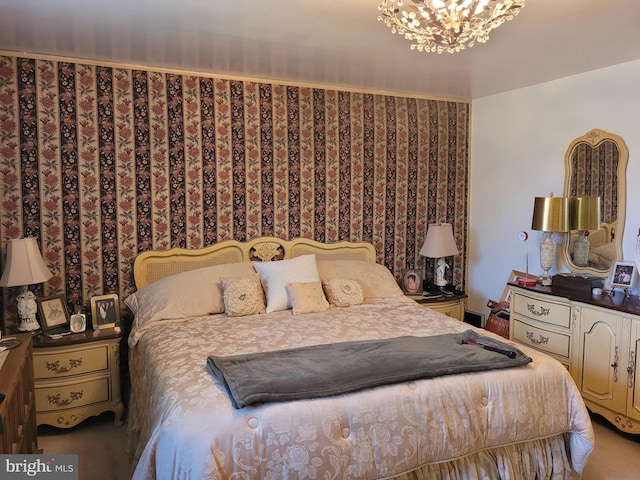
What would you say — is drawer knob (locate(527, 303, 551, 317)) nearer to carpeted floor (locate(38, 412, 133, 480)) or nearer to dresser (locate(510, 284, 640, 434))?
dresser (locate(510, 284, 640, 434))

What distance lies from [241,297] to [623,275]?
2.50 meters

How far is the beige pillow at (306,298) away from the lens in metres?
3.15

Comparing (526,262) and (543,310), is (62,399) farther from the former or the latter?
(526,262)

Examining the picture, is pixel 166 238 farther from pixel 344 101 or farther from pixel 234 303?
pixel 344 101

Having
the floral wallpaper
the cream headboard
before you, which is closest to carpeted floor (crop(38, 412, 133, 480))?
the floral wallpaper

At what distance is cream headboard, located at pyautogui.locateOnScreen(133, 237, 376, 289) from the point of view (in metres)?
3.41

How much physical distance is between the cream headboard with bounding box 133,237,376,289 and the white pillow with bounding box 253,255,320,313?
24 cm

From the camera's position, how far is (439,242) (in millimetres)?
4133

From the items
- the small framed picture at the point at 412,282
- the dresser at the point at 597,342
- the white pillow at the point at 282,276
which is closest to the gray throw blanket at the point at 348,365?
the white pillow at the point at 282,276

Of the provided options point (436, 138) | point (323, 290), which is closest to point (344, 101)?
point (436, 138)

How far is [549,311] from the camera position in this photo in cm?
331

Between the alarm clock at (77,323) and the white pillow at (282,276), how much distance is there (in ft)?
3.87

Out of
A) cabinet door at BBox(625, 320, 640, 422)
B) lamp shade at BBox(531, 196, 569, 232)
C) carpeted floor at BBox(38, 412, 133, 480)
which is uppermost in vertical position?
lamp shade at BBox(531, 196, 569, 232)

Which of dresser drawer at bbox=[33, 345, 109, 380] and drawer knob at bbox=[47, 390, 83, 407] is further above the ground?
dresser drawer at bbox=[33, 345, 109, 380]
